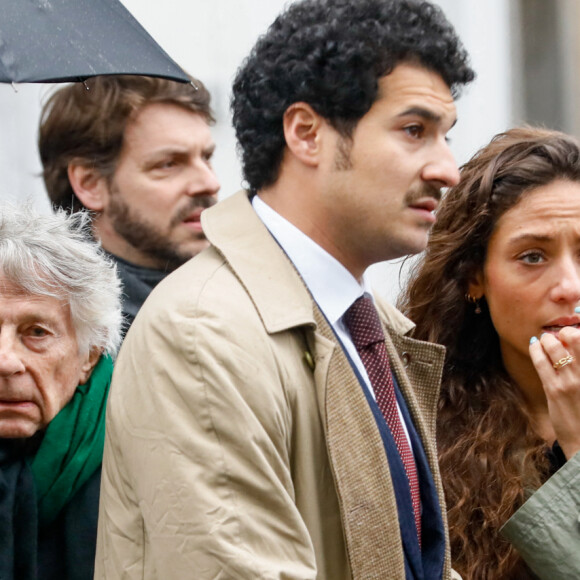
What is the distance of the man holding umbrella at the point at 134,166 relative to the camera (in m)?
3.99

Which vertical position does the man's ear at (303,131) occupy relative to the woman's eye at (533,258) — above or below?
above

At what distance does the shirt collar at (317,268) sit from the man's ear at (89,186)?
1551 mm

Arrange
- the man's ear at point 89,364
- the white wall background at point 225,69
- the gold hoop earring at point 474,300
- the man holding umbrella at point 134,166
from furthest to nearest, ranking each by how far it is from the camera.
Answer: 1. the white wall background at point 225,69
2. the man holding umbrella at point 134,166
3. the gold hoop earring at point 474,300
4. the man's ear at point 89,364

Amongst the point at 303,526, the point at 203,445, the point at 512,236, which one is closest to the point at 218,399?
the point at 203,445

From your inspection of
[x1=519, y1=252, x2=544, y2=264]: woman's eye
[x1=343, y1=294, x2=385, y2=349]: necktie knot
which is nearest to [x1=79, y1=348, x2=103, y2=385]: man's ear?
[x1=343, y1=294, x2=385, y2=349]: necktie knot

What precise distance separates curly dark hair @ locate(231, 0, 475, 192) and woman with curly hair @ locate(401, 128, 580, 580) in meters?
0.76

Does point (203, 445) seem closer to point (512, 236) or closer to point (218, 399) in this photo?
A: point (218, 399)

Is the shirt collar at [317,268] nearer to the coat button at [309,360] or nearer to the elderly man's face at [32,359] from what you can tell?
the coat button at [309,360]

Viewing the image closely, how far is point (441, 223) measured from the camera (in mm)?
3650

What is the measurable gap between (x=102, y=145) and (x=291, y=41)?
1.54 metres

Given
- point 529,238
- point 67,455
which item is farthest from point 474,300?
point 67,455

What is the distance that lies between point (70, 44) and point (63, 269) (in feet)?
2.05

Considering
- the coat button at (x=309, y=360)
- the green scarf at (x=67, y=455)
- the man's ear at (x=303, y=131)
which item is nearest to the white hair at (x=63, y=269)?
the green scarf at (x=67, y=455)

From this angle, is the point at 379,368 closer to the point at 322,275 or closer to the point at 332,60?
the point at 322,275
